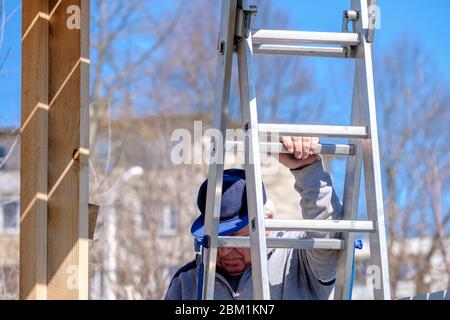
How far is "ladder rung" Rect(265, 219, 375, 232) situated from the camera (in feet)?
8.63

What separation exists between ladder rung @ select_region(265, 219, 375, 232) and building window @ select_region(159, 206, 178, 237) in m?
10.3

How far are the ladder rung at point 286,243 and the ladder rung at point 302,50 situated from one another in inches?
27.4

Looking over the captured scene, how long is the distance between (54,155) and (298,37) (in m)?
0.99

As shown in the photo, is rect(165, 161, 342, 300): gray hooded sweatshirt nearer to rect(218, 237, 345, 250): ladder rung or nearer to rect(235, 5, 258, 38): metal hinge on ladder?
rect(218, 237, 345, 250): ladder rung

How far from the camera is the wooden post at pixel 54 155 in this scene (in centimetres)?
282

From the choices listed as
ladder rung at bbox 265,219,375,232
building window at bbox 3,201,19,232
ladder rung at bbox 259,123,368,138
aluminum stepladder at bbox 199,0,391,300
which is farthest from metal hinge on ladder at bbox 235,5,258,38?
building window at bbox 3,201,19,232

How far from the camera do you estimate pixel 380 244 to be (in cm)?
266

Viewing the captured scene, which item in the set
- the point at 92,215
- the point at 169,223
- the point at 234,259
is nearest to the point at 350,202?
the point at 234,259

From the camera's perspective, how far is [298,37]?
2854 mm

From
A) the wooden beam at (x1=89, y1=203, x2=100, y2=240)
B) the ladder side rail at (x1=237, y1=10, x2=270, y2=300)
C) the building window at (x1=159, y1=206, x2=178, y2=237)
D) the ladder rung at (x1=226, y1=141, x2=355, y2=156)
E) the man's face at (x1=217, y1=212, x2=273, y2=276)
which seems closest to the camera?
the ladder side rail at (x1=237, y1=10, x2=270, y2=300)

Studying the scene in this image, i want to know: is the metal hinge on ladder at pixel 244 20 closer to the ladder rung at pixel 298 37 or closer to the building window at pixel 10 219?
the ladder rung at pixel 298 37

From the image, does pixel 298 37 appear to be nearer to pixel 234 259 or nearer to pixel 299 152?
pixel 299 152

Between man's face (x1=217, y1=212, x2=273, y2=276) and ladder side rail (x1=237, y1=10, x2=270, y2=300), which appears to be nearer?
ladder side rail (x1=237, y1=10, x2=270, y2=300)

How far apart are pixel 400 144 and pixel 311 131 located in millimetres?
16388
